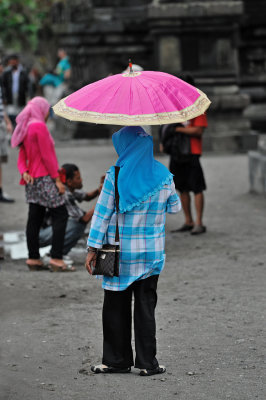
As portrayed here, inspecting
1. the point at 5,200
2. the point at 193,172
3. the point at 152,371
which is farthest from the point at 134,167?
the point at 5,200

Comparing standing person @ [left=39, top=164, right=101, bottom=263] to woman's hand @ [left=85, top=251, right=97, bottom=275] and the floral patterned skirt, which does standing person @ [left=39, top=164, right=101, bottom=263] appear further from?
woman's hand @ [left=85, top=251, right=97, bottom=275]

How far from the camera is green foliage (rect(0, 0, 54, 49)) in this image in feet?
115

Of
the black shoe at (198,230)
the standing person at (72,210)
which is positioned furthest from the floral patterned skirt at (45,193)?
the black shoe at (198,230)

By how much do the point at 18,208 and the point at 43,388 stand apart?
6967 millimetres

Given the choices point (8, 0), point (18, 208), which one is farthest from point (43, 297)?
point (8, 0)

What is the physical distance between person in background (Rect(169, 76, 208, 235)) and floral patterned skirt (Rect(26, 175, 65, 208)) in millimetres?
2046

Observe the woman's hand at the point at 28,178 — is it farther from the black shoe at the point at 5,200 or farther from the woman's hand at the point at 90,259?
the black shoe at the point at 5,200

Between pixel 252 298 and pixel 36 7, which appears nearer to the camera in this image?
pixel 252 298

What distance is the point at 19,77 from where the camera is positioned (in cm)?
1891

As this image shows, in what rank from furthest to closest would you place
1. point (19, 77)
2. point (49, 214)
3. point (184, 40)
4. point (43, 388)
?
point (19, 77) < point (184, 40) < point (49, 214) < point (43, 388)

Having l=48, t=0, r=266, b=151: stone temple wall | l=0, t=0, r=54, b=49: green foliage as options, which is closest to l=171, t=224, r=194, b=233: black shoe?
l=48, t=0, r=266, b=151: stone temple wall

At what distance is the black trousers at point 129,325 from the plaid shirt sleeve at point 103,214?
12.8 inches

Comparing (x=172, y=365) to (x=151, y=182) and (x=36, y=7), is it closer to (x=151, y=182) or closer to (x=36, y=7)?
(x=151, y=182)

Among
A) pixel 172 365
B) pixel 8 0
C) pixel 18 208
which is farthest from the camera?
pixel 8 0
